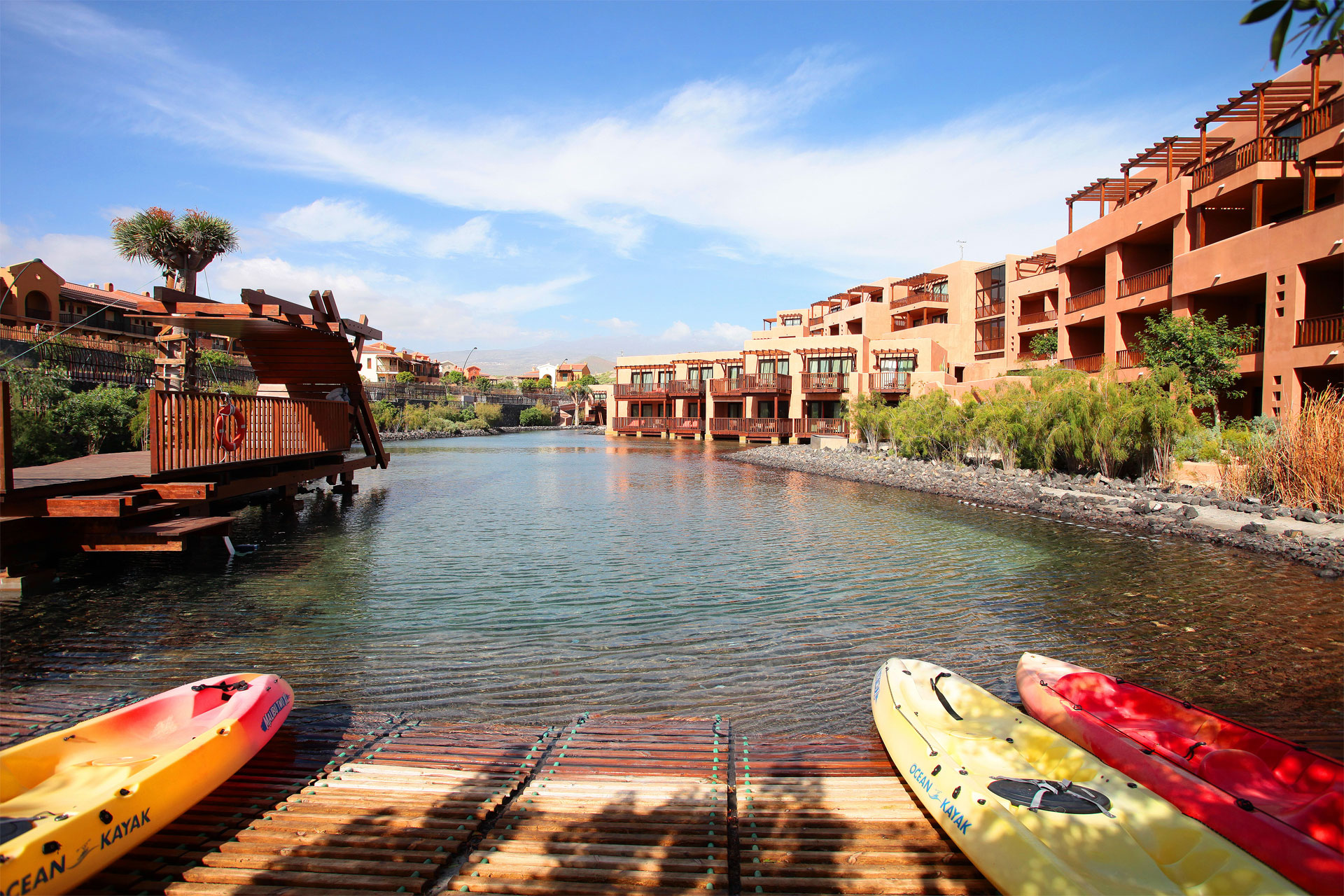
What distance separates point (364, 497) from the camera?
20.0 meters

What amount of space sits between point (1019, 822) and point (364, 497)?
19435 millimetres

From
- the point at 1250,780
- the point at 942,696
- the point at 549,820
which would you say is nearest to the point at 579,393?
the point at 942,696

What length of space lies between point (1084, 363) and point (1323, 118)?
37.1 feet

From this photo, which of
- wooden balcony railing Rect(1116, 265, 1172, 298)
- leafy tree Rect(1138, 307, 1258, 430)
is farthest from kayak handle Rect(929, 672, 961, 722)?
wooden balcony railing Rect(1116, 265, 1172, 298)

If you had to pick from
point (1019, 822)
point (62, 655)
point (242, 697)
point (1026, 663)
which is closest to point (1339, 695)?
point (1026, 663)

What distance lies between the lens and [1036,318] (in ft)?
127

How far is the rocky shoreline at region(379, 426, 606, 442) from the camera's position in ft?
172

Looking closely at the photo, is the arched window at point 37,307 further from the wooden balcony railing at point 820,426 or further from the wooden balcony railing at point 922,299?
the wooden balcony railing at point 922,299

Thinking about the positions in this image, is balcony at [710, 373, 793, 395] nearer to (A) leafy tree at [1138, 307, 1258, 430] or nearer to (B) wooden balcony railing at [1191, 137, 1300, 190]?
(B) wooden balcony railing at [1191, 137, 1300, 190]

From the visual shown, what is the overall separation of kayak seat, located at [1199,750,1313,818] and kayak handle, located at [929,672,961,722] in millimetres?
1428

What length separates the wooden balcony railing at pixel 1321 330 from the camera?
682 inches

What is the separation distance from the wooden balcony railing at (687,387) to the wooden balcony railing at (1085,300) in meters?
27.1

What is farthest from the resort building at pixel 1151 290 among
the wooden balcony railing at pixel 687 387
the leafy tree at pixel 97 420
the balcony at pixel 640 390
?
the leafy tree at pixel 97 420

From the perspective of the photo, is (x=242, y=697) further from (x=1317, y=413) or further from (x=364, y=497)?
(x=1317, y=413)
